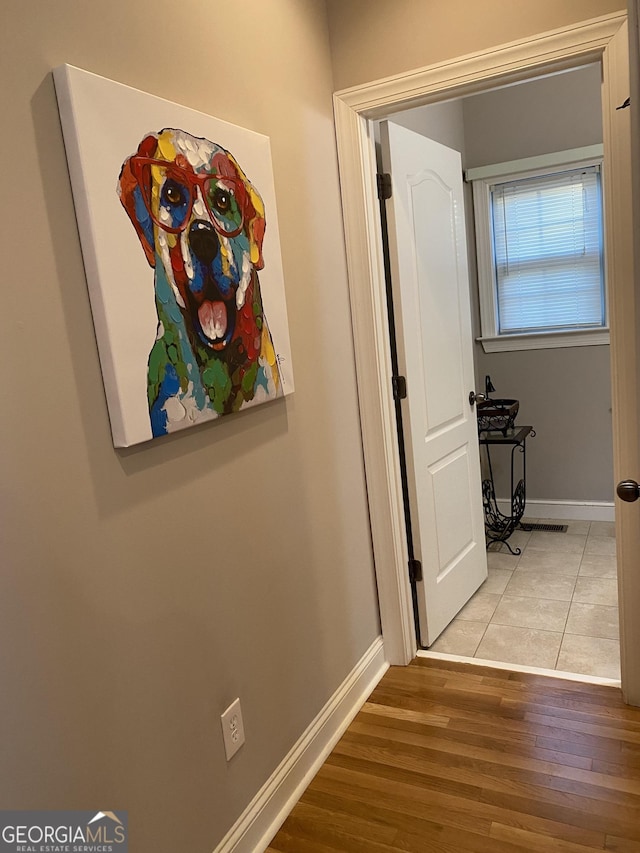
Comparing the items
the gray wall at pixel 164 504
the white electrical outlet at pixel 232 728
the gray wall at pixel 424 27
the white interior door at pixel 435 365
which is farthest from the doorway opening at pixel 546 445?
the white electrical outlet at pixel 232 728

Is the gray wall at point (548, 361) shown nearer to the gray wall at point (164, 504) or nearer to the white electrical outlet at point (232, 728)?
the gray wall at point (164, 504)

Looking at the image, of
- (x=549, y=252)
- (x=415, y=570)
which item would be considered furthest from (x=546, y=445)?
(x=415, y=570)

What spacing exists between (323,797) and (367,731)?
34 cm

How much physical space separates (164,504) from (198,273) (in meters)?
0.54

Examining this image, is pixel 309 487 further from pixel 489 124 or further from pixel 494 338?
pixel 489 124

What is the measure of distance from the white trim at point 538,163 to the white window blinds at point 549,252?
2.7 inches

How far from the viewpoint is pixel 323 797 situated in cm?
190

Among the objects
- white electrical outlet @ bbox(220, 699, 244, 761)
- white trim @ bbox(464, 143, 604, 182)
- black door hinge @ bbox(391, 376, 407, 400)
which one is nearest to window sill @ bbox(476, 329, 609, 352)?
white trim @ bbox(464, 143, 604, 182)

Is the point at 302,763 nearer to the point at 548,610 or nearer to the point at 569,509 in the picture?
the point at 548,610

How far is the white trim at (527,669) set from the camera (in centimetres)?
230

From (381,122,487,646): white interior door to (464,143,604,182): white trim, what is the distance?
993 millimetres

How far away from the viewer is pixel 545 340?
385 cm

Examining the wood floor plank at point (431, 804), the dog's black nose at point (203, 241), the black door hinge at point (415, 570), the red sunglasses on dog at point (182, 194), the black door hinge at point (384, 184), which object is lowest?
the wood floor plank at point (431, 804)

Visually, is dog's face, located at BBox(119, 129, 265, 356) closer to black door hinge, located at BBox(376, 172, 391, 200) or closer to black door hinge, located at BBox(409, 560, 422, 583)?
black door hinge, located at BBox(376, 172, 391, 200)
